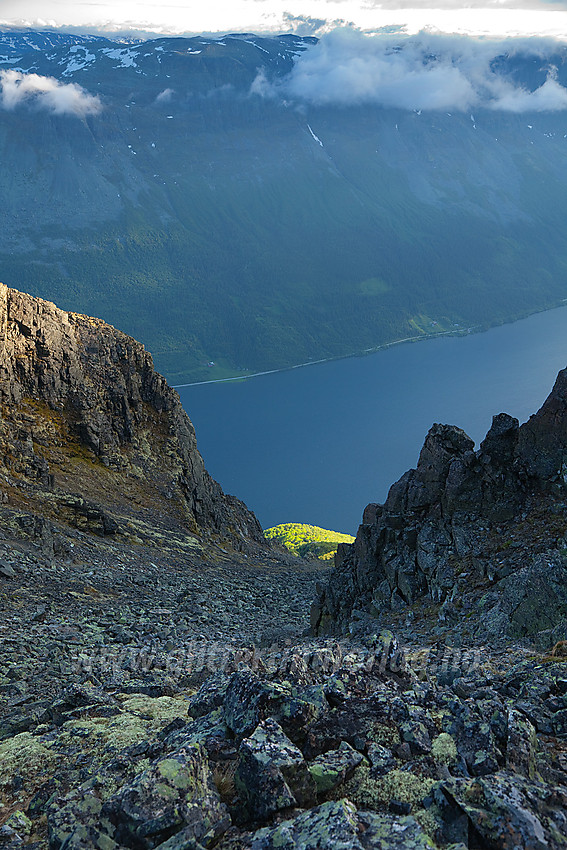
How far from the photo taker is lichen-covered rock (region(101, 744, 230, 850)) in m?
6.11

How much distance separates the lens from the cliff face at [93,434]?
41.4m

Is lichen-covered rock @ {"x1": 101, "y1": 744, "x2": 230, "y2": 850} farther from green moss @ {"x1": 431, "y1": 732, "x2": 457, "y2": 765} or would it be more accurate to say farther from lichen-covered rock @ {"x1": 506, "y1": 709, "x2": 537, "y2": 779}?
lichen-covered rock @ {"x1": 506, "y1": 709, "x2": 537, "y2": 779}

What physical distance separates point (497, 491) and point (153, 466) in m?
35.7

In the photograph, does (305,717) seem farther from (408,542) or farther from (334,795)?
(408,542)

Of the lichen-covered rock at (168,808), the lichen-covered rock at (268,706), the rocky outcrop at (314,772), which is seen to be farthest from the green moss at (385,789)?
the lichen-covered rock at (168,808)

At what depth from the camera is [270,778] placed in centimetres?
648

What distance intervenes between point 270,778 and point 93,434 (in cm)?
4525

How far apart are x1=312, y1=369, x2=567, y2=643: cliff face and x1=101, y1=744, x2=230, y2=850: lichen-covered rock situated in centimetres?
1064

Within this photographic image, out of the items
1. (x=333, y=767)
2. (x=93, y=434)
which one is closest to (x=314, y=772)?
(x=333, y=767)

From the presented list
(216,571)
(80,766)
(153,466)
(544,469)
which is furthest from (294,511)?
(80,766)

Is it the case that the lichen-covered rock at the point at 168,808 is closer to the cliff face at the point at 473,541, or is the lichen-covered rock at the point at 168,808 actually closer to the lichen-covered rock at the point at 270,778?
the lichen-covered rock at the point at 270,778

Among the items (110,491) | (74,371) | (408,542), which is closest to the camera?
(408,542)

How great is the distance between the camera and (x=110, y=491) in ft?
152

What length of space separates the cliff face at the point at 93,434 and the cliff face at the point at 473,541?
2089cm
